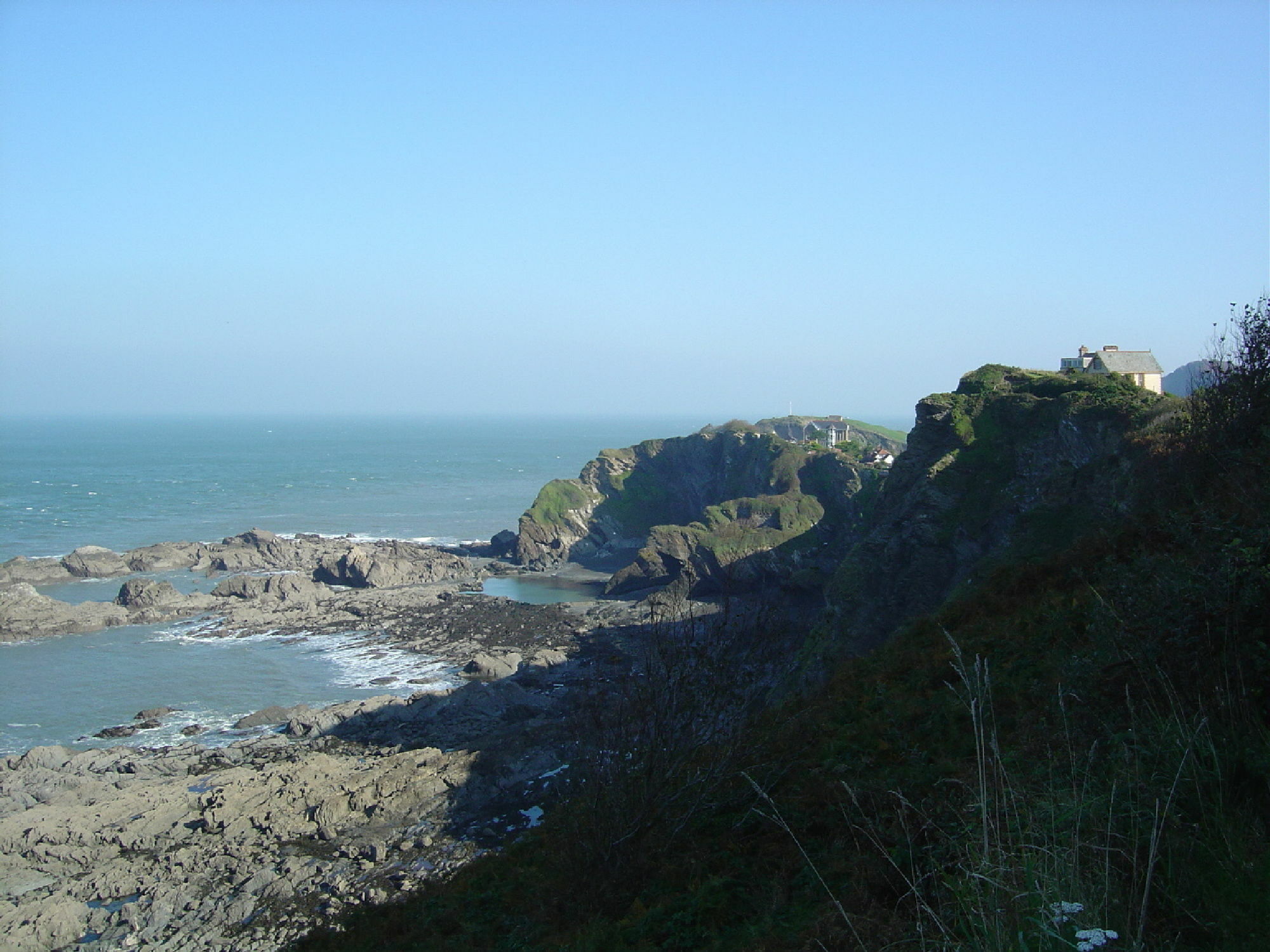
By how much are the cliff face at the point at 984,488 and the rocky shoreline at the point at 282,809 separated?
8237 millimetres

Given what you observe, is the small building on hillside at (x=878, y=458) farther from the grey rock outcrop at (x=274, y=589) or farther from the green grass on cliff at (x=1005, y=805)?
the green grass on cliff at (x=1005, y=805)

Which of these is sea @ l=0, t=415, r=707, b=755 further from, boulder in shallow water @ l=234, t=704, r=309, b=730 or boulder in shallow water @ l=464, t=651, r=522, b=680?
boulder in shallow water @ l=464, t=651, r=522, b=680

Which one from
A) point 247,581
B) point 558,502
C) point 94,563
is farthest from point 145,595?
point 558,502

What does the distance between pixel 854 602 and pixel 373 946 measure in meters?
18.3

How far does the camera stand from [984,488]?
26219 millimetres

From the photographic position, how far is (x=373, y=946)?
408 inches

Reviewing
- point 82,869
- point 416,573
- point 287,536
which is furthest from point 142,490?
point 82,869

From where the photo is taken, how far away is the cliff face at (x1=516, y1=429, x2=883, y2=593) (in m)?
47.2

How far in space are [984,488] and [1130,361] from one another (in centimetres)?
1567

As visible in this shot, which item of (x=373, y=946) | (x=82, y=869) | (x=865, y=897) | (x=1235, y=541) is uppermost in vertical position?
(x=1235, y=541)

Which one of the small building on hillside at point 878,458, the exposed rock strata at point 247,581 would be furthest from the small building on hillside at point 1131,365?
the exposed rock strata at point 247,581

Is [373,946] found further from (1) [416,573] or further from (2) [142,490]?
(2) [142,490]

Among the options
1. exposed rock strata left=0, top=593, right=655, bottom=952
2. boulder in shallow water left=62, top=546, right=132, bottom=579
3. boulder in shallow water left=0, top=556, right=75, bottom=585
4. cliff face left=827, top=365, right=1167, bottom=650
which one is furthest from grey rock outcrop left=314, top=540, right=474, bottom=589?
cliff face left=827, top=365, right=1167, bottom=650

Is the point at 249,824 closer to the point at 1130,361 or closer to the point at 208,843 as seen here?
the point at 208,843
